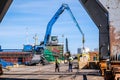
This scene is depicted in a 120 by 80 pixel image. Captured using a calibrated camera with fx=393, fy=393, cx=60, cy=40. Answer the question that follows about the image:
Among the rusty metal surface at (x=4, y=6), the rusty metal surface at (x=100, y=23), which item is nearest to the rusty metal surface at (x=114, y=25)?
the rusty metal surface at (x=100, y=23)

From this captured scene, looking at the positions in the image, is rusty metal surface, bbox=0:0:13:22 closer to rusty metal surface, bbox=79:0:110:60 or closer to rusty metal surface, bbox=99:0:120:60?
rusty metal surface, bbox=79:0:110:60

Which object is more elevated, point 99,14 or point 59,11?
point 59,11

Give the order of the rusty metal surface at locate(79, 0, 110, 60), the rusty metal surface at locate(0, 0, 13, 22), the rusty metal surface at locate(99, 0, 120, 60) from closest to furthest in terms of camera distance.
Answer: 1. the rusty metal surface at locate(99, 0, 120, 60)
2. the rusty metal surface at locate(79, 0, 110, 60)
3. the rusty metal surface at locate(0, 0, 13, 22)

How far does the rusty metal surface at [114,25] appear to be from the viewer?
11.8 meters

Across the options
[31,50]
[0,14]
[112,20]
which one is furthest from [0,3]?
[31,50]

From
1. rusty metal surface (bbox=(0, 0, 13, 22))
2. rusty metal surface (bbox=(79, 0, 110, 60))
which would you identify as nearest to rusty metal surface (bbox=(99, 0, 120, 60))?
rusty metal surface (bbox=(79, 0, 110, 60))

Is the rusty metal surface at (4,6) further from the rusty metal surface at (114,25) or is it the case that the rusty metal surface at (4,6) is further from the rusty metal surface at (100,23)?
the rusty metal surface at (114,25)

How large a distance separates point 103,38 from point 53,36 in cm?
7474

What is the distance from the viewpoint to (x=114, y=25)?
11789 millimetres

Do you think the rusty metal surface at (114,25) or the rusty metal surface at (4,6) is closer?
the rusty metal surface at (114,25)

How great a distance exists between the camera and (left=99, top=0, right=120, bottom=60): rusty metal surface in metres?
11.8

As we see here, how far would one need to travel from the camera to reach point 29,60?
7075 centimetres

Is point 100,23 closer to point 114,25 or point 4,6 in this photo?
point 4,6

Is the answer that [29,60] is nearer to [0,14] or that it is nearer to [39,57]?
[39,57]
